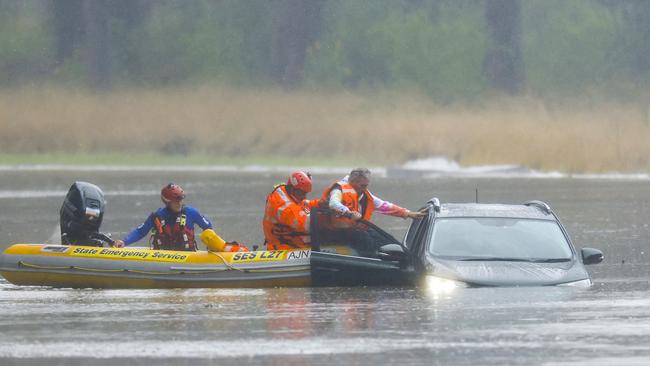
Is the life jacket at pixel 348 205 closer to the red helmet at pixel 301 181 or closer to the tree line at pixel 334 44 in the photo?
the red helmet at pixel 301 181

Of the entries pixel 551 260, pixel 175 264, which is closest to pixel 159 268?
pixel 175 264

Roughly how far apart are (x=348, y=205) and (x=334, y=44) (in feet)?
168

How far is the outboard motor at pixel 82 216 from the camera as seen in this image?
69.2ft

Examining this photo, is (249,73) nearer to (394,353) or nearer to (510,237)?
(510,237)

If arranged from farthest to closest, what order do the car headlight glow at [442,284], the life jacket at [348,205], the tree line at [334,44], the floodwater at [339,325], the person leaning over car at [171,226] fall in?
1. the tree line at [334,44]
2. the person leaning over car at [171,226]
3. the life jacket at [348,205]
4. the car headlight glow at [442,284]
5. the floodwater at [339,325]

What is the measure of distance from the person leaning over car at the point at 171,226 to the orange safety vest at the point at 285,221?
885mm

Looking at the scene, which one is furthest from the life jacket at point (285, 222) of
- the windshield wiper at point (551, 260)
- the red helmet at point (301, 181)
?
the windshield wiper at point (551, 260)

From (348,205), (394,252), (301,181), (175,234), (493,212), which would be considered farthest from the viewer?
(175,234)

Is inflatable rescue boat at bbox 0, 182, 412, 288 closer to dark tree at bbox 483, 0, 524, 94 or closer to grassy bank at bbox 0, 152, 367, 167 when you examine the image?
dark tree at bbox 483, 0, 524, 94

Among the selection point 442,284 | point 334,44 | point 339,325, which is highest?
point 334,44

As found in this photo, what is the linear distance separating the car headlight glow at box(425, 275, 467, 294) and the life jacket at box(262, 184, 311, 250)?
107 inches

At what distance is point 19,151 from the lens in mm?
66375

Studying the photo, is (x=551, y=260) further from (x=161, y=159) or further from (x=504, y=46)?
(x=504, y=46)

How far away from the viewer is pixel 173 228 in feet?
69.1
